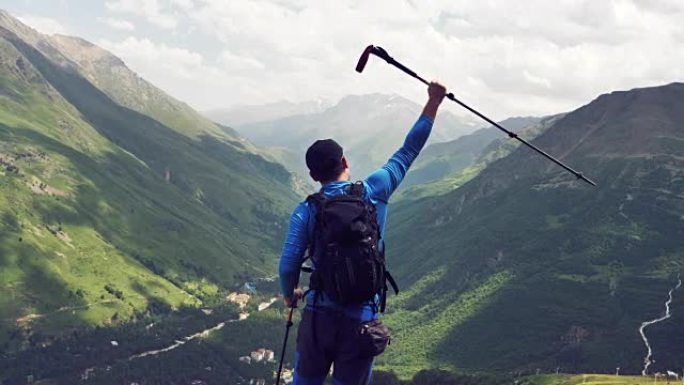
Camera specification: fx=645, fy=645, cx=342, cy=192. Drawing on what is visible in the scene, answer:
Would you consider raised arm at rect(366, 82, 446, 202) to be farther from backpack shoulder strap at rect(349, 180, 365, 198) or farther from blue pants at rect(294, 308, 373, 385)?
blue pants at rect(294, 308, 373, 385)

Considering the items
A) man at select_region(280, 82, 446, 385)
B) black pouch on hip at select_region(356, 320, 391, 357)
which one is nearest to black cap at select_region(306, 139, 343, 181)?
man at select_region(280, 82, 446, 385)

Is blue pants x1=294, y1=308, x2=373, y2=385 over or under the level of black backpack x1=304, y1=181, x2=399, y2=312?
under

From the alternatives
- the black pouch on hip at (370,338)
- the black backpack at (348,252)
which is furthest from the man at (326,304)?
the black backpack at (348,252)

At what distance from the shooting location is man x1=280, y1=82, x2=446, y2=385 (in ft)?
39.2

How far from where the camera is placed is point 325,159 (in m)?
12.7

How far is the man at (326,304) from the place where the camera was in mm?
11961

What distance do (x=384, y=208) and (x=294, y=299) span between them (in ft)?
8.37

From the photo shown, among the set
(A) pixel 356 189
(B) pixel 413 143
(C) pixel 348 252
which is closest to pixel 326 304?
(C) pixel 348 252

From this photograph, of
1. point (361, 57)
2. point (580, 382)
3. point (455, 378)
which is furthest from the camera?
point (455, 378)

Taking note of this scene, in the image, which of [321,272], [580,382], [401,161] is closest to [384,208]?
[401,161]

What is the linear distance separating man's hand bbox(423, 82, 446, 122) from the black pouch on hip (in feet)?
15.2

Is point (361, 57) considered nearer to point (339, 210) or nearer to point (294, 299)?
point (339, 210)

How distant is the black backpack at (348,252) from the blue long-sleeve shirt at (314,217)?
0.89ft

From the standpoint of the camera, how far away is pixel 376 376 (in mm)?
194500
